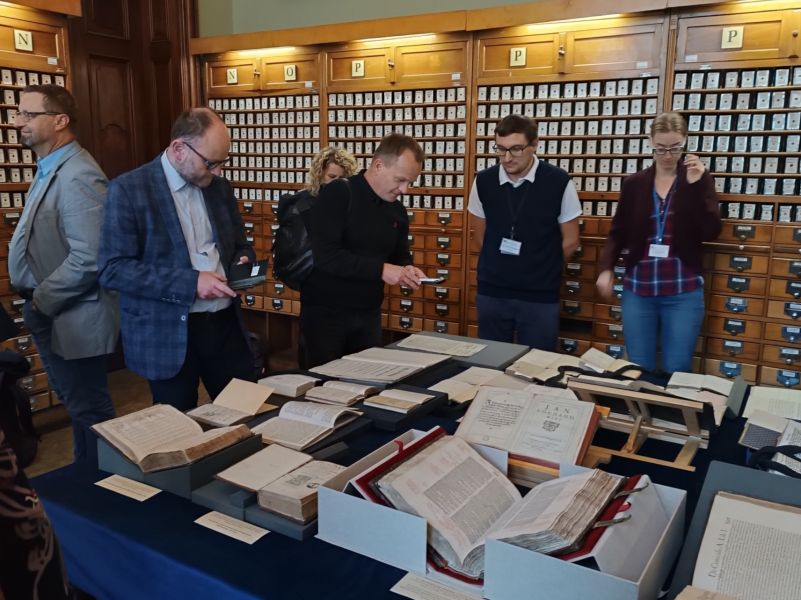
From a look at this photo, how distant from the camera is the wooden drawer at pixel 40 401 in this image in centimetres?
440

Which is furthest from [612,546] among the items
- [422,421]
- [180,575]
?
[422,421]

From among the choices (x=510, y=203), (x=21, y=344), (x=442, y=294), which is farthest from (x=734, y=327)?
(x=21, y=344)

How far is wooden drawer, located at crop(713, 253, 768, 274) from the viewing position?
13.4 feet

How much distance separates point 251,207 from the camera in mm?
5730

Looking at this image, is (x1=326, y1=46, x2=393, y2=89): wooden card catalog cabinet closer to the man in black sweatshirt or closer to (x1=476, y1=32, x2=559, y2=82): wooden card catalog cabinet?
(x1=476, y1=32, x2=559, y2=82): wooden card catalog cabinet

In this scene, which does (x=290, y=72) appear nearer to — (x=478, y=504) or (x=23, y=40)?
(x=23, y=40)

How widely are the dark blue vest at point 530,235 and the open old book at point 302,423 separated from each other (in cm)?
182

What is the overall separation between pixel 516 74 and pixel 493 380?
2930 millimetres

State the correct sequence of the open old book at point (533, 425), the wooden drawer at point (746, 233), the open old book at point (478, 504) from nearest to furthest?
the open old book at point (478, 504), the open old book at point (533, 425), the wooden drawer at point (746, 233)

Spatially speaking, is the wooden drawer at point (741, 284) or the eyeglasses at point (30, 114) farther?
the wooden drawer at point (741, 284)

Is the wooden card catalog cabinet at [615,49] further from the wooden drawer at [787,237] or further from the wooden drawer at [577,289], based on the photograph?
the wooden drawer at [577,289]

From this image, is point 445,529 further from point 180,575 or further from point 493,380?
point 493,380

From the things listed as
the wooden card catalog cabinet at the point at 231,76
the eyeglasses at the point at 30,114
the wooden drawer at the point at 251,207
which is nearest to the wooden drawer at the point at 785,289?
the wooden drawer at the point at 251,207

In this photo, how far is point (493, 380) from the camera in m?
2.31
